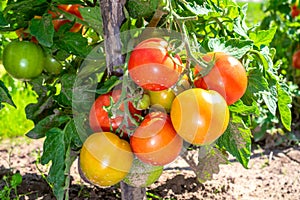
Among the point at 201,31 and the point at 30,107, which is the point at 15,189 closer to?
the point at 30,107

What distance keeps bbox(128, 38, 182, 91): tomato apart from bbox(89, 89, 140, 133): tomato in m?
0.11

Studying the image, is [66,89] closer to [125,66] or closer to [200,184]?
[125,66]

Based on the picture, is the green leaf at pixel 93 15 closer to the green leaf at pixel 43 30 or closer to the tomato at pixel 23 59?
the green leaf at pixel 43 30

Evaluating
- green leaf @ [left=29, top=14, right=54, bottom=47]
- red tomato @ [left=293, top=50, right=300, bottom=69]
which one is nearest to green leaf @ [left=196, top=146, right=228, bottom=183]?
green leaf @ [left=29, top=14, right=54, bottom=47]

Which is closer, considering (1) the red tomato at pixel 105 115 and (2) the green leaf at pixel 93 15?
(1) the red tomato at pixel 105 115

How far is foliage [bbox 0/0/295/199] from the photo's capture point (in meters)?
1.38

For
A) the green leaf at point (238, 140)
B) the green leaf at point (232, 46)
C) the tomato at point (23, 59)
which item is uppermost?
the green leaf at point (232, 46)

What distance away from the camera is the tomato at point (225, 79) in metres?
1.23

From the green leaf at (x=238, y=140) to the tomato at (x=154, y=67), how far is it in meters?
0.32

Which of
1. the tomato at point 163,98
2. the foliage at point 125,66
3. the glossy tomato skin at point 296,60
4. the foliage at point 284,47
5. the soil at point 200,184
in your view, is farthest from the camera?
the glossy tomato skin at point 296,60

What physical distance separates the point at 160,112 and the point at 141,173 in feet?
0.66

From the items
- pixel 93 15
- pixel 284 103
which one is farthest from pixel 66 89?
pixel 284 103

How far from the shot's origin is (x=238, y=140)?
145cm

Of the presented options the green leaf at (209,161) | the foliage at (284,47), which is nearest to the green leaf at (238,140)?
the green leaf at (209,161)
